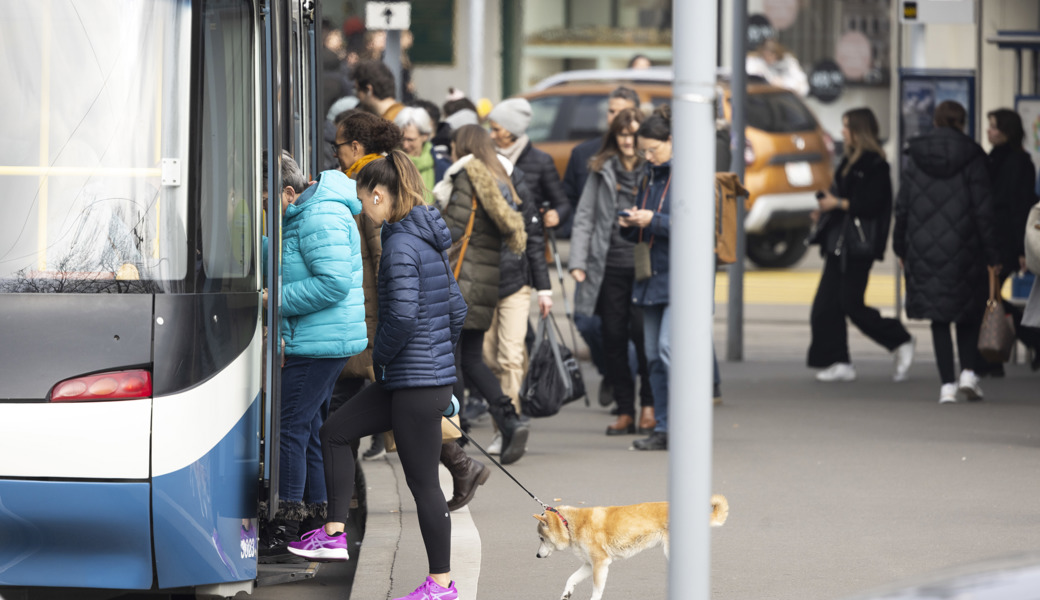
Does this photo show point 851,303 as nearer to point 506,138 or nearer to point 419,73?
point 506,138

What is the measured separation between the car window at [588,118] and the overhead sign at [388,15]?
8.24 metres

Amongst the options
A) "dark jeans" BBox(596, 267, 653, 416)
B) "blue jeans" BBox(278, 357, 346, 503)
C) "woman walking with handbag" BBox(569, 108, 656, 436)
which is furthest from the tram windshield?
"dark jeans" BBox(596, 267, 653, 416)

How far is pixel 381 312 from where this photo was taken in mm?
5586

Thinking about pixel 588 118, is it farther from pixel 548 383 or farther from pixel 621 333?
pixel 548 383

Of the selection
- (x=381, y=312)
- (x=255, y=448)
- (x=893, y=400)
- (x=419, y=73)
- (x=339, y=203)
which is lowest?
(x=893, y=400)

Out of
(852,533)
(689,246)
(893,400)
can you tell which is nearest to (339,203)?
(689,246)

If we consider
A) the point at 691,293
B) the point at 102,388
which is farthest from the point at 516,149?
the point at 691,293

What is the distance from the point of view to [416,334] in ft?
18.1

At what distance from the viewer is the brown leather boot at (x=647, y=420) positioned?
9422mm

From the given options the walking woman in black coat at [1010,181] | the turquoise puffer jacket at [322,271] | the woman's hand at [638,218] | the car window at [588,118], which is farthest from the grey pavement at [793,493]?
the car window at [588,118]

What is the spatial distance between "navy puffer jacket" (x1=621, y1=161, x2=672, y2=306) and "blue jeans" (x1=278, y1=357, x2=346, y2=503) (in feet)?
9.53

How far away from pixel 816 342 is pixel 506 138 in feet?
10.7

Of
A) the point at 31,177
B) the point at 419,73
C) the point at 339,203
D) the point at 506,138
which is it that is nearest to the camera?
the point at 31,177

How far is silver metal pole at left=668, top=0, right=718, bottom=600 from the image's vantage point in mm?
4059
